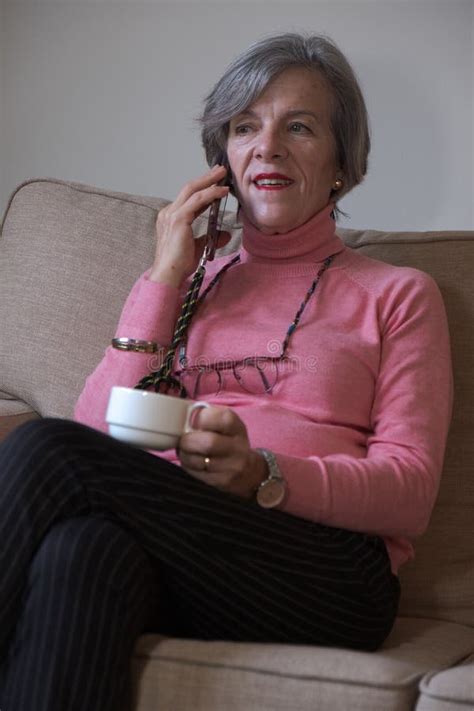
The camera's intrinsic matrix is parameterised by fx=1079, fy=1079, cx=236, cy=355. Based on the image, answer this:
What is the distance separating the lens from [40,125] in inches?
100.0

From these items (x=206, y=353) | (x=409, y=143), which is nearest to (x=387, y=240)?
(x=206, y=353)

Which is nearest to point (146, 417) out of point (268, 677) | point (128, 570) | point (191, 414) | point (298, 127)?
point (191, 414)

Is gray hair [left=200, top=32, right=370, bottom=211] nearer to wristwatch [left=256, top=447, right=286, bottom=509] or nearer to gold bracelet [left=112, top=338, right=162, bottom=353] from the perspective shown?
gold bracelet [left=112, top=338, right=162, bottom=353]

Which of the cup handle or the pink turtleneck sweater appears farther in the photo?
the pink turtleneck sweater

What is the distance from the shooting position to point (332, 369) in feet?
4.92

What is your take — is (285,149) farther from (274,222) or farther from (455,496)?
(455,496)

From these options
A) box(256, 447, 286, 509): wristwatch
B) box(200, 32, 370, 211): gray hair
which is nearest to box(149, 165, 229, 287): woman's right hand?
box(200, 32, 370, 211): gray hair

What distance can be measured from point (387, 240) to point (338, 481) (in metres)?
0.60

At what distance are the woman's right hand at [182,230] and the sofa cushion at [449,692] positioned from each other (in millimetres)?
739

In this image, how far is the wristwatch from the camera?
126 centimetres

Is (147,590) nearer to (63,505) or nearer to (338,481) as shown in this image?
(63,505)

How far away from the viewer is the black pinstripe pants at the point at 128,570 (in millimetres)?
1112

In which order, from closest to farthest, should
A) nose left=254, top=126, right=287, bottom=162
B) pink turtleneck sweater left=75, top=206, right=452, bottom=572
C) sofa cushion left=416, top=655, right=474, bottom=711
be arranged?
sofa cushion left=416, top=655, right=474, bottom=711 → pink turtleneck sweater left=75, top=206, right=452, bottom=572 → nose left=254, top=126, right=287, bottom=162

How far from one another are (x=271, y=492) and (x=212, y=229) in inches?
23.3
